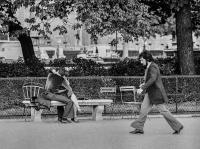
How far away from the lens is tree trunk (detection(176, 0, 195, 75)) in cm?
2522

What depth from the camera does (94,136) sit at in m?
14.3

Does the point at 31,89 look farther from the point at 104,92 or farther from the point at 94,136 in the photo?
the point at 94,136

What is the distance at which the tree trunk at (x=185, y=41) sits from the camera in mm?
25219

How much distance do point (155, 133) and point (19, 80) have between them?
6587 millimetres

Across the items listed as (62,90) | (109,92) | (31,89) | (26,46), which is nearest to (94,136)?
(62,90)

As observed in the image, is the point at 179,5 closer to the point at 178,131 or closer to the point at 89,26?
the point at 89,26

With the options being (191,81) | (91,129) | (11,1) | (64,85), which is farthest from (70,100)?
(11,1)

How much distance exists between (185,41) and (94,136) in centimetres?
1203

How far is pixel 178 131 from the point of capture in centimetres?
1467

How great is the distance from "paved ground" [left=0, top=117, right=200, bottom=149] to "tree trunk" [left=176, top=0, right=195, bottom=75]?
7.25m

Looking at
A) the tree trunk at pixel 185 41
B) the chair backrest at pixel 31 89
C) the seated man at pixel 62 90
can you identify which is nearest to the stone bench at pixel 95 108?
the seated man at pixel 62 90

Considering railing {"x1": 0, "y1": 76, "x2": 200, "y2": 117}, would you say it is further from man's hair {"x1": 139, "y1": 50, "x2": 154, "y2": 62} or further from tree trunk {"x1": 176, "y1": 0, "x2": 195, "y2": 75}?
man's hair {"x1": 139, "y1": 50, "x2": 154, "y2": 62}

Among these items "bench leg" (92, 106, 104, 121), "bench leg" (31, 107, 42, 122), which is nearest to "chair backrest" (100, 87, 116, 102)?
"bench leg" (92, 106, 104, 121)

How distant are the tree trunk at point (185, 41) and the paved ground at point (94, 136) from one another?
725cm
